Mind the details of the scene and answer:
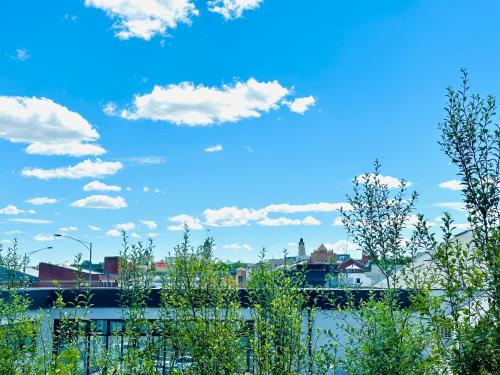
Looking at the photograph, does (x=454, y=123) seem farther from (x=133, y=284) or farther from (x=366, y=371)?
(x=133, y=284)

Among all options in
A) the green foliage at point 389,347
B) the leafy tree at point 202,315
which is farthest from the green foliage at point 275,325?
the green foliage at point 389,347

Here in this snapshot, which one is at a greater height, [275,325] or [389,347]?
[275,325]

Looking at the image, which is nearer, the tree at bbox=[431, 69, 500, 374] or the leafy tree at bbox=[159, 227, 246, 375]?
the tree at bbox=[431, 69, 500, 374]

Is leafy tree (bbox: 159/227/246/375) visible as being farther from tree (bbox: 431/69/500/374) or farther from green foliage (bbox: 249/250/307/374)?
tree (bbox: 431/69/500/374)

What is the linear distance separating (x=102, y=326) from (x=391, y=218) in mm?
12254

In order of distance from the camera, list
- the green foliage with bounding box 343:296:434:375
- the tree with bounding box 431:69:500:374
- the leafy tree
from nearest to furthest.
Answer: the tree with bounding box 431:69:500:374 → the green foliage with bounding box 343:296:434:375 → the leafy tree

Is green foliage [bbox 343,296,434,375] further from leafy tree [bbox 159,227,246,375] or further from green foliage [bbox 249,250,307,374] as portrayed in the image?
leafy tree [bbox 159,227,246,375]

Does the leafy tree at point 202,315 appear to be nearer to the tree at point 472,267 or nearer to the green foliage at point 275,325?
the green foliage at point 275,325

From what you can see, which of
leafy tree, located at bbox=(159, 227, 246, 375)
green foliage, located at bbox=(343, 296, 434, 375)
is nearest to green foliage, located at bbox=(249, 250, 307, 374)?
leafy tree, located at bbox=(159, 227, 246, 375)

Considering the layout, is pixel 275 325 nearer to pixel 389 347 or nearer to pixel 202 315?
pixel 202 315

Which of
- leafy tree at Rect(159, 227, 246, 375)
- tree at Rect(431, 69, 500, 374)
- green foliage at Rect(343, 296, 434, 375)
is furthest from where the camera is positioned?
leafy tree at Rect(159, 227, 246, 375)

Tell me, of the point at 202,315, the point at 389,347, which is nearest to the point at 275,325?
the point at 202,315

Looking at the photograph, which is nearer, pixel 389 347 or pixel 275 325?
pixel 389 347

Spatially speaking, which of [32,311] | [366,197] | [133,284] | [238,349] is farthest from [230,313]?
[32,311]
